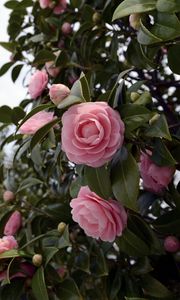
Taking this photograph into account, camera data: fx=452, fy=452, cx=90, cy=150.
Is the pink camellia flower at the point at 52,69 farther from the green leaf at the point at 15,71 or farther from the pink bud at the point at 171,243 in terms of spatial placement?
the pink bud at the point at 171,243

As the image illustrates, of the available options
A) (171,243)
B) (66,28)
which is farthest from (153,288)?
(66,28)

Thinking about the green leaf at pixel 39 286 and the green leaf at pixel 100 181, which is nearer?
the green leaf at pixel 100 181

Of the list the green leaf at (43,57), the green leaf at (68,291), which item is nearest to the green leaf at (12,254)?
the green leaf at (68,291)

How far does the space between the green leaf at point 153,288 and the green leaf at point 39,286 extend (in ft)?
0.84

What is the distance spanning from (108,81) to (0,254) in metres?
0.61

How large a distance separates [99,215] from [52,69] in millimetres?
659

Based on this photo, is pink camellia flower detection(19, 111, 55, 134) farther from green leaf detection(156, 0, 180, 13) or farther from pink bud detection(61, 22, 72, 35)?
pink bud detection(61, 22, 72, 35)

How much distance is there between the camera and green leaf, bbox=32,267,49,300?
0.93 m

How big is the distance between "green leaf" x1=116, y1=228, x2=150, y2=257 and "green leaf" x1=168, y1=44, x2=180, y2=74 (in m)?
0.36

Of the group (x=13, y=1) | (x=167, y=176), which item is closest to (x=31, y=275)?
(x=167, y=176)

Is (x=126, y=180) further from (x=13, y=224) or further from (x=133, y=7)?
(x=13, y=224)

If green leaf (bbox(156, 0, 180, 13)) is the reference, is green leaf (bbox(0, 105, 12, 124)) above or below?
below

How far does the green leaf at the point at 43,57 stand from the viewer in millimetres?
1362

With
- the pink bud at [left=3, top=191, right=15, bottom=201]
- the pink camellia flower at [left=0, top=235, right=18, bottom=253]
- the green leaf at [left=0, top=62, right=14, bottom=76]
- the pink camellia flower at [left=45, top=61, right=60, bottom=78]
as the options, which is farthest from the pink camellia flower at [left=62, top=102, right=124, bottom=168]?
the green leaf at [left=0, top=62, right=14, bottom=76]
